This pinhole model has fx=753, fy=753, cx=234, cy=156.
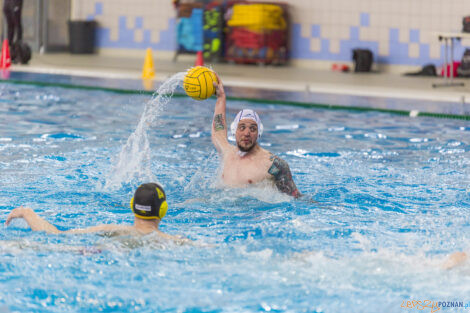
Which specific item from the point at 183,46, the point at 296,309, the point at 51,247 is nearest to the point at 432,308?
the point at 296,309

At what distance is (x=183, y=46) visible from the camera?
18.2 meters

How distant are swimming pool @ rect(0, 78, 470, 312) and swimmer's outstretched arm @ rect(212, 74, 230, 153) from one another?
13.4 inches

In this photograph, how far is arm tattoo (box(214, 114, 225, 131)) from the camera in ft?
20.9

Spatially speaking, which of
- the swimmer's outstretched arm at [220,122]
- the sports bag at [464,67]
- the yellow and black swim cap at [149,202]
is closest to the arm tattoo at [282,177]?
the swimmer's outstretched arm at [220,122]

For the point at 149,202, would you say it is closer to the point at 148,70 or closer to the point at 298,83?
the point at 298,83

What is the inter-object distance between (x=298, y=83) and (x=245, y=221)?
8761mm

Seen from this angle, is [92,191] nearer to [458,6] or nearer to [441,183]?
[441,183]

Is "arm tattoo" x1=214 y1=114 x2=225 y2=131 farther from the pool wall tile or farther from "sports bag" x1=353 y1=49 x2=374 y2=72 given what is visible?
the pool wall tile

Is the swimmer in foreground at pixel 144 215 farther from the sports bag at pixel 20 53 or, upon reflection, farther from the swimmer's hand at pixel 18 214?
the sports bag at pixel 20 53

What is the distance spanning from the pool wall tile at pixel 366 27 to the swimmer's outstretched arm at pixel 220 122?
1066 cm

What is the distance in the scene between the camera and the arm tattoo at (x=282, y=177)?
582 cm

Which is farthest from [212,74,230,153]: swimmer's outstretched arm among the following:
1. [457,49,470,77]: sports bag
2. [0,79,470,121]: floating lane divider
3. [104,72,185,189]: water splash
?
[457,49,470,77]: sports bag

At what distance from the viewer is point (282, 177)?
5.84 m

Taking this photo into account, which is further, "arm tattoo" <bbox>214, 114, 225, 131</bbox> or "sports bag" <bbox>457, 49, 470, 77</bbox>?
"sports bag" <bbox>457, 49, 470, 77</bbox>
